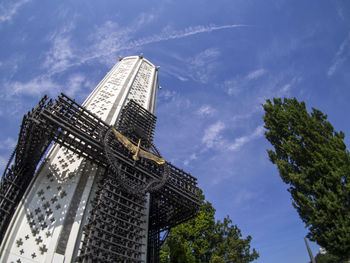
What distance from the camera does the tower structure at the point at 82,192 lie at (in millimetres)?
9742

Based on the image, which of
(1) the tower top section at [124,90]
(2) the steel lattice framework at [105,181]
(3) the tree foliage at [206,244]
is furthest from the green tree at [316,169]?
(1) the tower top section at [124,90]

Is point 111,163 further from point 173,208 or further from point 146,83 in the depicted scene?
point 146,83

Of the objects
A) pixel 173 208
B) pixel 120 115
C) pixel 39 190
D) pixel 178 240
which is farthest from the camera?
pixel 178 240

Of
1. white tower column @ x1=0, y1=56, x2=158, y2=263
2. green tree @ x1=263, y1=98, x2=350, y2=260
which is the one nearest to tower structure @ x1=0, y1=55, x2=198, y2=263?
white tower column @ x1=0, y1=56, x2=158, y2=263

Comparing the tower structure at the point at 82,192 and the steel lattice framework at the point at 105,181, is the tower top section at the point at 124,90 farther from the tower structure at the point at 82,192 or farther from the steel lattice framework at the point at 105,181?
the steel lattice framework at the point at 105,181

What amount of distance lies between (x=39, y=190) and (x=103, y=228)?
4276 mm

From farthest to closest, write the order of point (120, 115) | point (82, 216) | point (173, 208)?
point (120, 115), point (173, 208), point (82, 216)

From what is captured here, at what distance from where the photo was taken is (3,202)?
10656 mm

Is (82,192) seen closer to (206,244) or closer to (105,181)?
(105,181)

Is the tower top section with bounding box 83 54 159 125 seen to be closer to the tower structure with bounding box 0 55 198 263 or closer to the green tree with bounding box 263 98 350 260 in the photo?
the tower structure with bounding box 0 55 198 263

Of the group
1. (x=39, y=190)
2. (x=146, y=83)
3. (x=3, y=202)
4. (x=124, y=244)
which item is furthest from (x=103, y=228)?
(x=146, y=83)

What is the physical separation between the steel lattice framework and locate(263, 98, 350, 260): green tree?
235 inches

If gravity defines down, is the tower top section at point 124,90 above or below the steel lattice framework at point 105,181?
above

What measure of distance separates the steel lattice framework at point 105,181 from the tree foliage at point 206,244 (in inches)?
135
